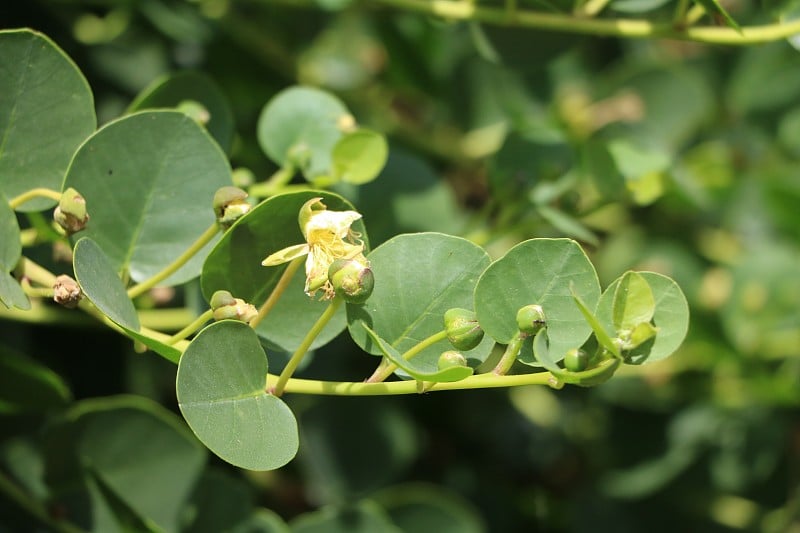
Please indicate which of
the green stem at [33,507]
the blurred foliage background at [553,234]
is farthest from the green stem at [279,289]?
the blurred foliage background at [553,234]

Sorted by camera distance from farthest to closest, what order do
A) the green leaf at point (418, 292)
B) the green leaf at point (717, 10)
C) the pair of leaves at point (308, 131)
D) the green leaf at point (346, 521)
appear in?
the green leaf at point (346, 521) < the pair of leaves at point (308, 131) < the green leaf at point (717, 10) < the green leaf at point (418, 292)

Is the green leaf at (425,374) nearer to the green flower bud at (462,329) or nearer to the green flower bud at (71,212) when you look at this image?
the green flower bud at (462,329)

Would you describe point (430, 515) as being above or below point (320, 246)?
below

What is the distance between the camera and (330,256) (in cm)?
75

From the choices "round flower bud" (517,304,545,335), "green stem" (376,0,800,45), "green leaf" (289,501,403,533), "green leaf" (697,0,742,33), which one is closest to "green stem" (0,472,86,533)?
"green leaf" (289,501,403,533)

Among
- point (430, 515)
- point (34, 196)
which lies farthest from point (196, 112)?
point (430, 515)

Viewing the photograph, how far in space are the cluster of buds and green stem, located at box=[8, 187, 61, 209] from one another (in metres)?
0.17

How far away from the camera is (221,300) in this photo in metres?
0.77

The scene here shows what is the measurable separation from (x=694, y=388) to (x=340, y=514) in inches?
32.3

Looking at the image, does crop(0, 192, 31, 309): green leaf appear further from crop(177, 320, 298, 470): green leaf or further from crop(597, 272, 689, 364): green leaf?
crop(597, 272, 689, 364): green leaf

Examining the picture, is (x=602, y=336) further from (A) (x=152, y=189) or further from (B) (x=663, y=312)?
(A) (x=152, y=189)

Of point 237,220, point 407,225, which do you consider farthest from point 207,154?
point 407,225

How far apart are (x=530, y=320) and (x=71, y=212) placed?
0.38 m

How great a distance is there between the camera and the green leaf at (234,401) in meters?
0.69
